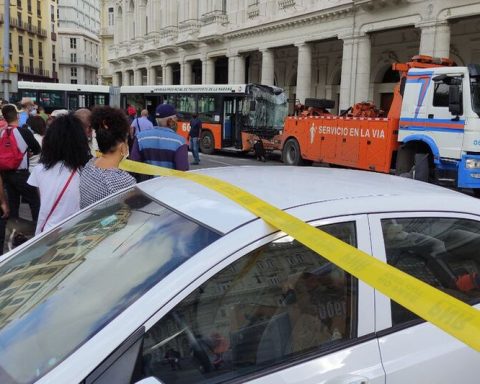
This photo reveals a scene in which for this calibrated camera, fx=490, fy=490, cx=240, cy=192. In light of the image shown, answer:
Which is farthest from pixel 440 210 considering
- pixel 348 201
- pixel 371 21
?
pixel 371 21

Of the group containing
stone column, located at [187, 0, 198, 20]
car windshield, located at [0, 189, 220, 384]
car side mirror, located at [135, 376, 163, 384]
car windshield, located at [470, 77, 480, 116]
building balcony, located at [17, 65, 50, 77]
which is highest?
stone column, located at [187, 0, 198, 20]

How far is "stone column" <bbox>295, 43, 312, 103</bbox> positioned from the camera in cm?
2641

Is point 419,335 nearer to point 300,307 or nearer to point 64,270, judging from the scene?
point 300,307

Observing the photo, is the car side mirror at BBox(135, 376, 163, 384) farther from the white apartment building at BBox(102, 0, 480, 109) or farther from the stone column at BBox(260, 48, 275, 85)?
the stone column at BBox(260, 48, 275, 85)

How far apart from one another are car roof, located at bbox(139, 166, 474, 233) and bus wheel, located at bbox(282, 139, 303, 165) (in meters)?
13.7

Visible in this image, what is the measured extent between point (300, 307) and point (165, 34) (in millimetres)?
41816

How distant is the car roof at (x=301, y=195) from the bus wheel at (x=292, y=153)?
44.8 feet

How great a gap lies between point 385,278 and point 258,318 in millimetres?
512

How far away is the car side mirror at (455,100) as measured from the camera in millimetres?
10328

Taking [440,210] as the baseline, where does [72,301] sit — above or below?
below

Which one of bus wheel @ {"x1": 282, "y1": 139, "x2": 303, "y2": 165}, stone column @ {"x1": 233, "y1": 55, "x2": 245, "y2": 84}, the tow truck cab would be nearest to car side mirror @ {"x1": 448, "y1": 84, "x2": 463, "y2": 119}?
the tow truck cab

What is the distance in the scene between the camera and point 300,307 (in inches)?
77.5

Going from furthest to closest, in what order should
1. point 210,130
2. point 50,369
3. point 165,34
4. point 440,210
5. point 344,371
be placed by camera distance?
point 165,34 < point 210,130 < point 440,210 < point 344,371 < point 50,369

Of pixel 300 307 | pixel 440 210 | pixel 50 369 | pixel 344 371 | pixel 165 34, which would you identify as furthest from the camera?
pixel 165 34
